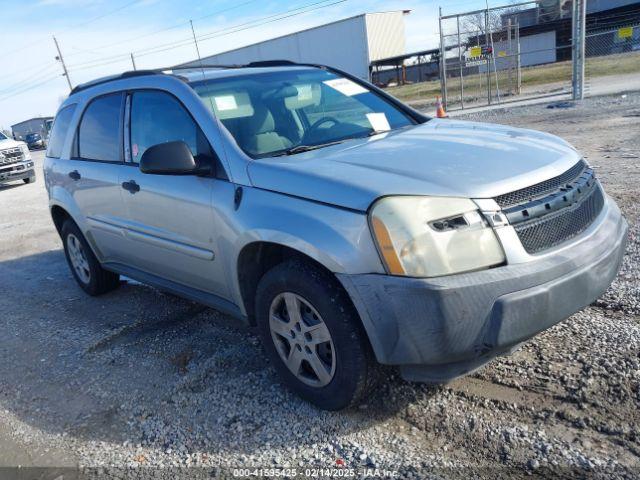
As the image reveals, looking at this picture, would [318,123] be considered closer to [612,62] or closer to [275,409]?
[275,409]

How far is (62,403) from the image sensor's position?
11.6ft

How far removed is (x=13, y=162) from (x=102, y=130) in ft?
44.4

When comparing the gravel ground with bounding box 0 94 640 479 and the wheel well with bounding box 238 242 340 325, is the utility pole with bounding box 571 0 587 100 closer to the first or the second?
the gravel ground with bounding box 0 94 640 479

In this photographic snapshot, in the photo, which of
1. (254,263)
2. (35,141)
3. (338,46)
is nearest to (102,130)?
(254,263)

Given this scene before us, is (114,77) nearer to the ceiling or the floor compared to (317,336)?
nearer to the ceiling

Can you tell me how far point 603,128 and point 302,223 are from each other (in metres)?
9.76

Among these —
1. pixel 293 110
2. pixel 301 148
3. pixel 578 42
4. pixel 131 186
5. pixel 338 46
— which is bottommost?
pixel 578 42

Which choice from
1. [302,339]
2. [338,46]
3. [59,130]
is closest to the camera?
[302,339]

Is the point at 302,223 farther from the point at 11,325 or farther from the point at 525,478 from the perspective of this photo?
the point at 11,325

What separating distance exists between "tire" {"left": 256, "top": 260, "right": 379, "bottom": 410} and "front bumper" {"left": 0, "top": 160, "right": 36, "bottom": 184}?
15.4m

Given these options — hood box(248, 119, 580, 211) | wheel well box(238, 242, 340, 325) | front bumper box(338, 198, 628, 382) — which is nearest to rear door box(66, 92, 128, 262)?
wheel well box(238, 242, 340, 325)

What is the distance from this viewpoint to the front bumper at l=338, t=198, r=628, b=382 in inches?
94.9

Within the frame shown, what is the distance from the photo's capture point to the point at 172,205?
11.9 ft

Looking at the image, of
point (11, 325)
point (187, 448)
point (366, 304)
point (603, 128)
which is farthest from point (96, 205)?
point (603, 128)
